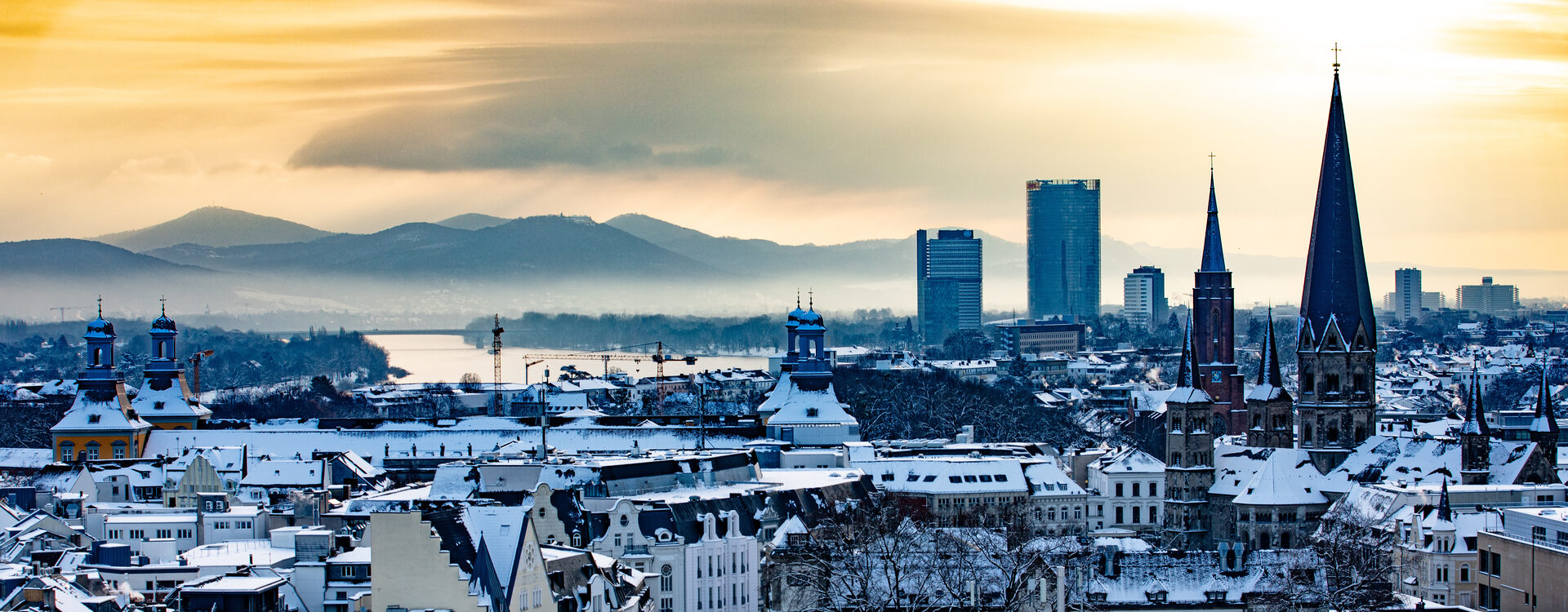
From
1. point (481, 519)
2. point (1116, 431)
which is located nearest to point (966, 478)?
point (481, 519)

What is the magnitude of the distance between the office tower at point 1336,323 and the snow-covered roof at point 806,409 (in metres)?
22.6

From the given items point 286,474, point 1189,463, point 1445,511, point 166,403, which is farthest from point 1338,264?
point 166,403

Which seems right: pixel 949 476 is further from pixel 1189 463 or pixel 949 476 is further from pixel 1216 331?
pixel 1216 331

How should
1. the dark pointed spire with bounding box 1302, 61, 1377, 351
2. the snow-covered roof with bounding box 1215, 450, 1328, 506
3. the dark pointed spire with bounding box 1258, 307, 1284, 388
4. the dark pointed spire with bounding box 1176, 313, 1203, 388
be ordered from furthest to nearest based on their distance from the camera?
the dark pointed spire with bounding box 1176, 313, 1203, 388, the dark pointed spire with bounding box 1258, 307, 1284, 388, the dark pointed spire with bounding box 1302, 61, 1377, 351, the snow-covered roof with bounding box 1215, 450, 1328, 506

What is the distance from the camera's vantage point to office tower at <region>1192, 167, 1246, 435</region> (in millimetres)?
128000

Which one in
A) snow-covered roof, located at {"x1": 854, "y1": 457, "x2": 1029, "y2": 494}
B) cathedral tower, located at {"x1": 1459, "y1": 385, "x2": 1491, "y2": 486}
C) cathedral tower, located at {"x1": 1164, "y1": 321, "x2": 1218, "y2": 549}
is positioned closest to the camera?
cathedral tower, located at {"x1": 1459, "y1": 385, "x2": 1491, "y2": 486}

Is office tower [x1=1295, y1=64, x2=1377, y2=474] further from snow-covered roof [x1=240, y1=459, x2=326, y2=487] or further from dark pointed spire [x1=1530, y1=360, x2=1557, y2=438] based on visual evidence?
snow-covered roof [x1=240, y1=459, x2=326, y2=487]

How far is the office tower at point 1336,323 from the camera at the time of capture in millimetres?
105562

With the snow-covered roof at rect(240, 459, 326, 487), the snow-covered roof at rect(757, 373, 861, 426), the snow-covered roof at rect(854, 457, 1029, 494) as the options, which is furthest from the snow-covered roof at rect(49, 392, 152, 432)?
the snow-covered roof at rect(854, 457, 1029, 494)

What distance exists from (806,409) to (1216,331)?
36101 mm

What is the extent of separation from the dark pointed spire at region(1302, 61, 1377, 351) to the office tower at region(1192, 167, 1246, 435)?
16911 millimetres

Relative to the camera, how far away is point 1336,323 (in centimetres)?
10750

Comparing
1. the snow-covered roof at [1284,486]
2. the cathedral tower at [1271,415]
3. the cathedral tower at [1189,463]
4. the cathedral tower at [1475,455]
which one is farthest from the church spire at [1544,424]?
the cathedral tower at [1271,415]

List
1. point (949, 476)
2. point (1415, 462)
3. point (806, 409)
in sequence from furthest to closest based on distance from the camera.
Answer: point (806, 409) < point (949, 476) < point (1415, 462)
